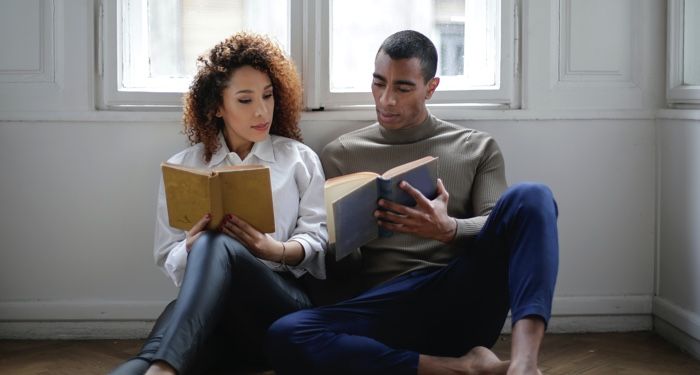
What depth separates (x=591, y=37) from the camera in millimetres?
3201

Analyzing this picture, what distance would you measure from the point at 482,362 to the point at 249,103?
3.53 feet

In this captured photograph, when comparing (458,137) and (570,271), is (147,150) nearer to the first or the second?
(458,137)

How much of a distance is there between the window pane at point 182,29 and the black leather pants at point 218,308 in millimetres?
973

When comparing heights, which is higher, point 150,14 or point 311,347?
point 150,14

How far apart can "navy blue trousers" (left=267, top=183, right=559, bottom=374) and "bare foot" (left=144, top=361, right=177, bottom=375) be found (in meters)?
0.34

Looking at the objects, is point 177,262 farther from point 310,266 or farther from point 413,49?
point 413,49

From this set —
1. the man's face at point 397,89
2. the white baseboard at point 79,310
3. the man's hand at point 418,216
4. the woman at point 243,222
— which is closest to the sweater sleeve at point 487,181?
the man's hand at point 418,216

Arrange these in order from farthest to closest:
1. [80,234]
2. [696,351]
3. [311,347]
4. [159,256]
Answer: [80,234]
[696,351]
[159,256]
[311,347]

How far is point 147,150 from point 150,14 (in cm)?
51

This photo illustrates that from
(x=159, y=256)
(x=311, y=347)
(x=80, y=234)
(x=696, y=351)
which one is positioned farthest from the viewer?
(x=80, y=234)

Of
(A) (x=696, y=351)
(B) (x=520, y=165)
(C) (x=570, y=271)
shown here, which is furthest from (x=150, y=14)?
(A) (x=696, y=351)

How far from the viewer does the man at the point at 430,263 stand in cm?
234

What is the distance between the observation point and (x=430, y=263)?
2734 millimetres

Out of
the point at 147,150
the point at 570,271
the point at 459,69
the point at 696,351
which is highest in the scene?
the point at 459,69
